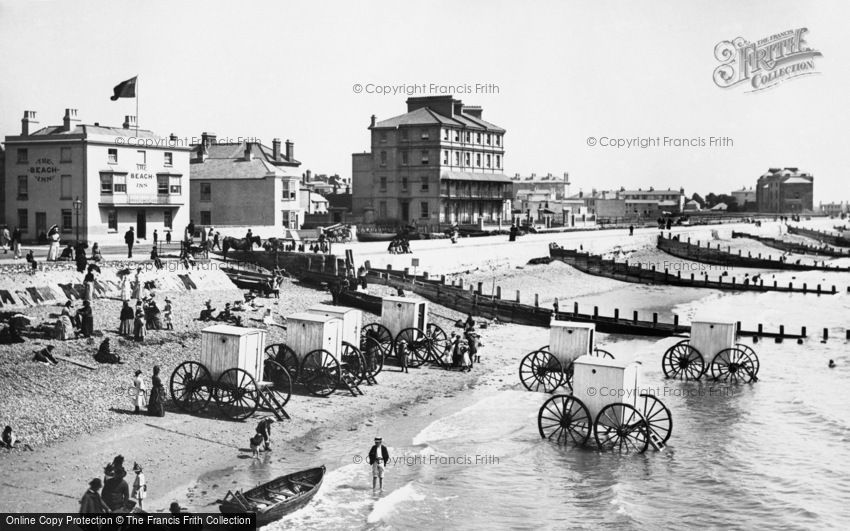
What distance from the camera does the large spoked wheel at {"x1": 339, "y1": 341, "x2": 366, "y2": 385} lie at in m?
32.3

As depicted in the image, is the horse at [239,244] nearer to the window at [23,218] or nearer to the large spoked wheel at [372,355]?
the window at [23,218]

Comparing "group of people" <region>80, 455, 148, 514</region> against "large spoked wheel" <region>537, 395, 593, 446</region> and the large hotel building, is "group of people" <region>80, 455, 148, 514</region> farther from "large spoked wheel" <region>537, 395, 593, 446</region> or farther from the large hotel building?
the large hotel building

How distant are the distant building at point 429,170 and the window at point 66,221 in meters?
44.9

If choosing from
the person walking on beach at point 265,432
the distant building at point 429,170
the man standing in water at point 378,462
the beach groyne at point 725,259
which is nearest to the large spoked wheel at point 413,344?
the person walking on beach at point 265,432

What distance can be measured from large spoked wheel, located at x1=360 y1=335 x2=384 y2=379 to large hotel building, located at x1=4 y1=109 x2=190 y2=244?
25870mm

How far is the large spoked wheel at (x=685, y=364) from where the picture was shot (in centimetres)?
3781

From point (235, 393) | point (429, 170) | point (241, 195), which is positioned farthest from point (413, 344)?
point (429, 170)

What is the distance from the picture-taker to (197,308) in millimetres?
38750

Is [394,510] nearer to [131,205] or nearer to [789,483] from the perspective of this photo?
[789,483]

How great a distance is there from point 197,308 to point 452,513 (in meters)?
20.8

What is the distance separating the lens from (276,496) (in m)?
20.5

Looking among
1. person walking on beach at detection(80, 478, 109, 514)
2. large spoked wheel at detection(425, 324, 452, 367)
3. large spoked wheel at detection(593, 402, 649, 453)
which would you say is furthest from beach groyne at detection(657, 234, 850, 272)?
person walking on beach at detection(80, 478, 109, 514)

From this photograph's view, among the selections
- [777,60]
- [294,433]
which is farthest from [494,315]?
[294,433]

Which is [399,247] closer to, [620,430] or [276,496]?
[620,430]
